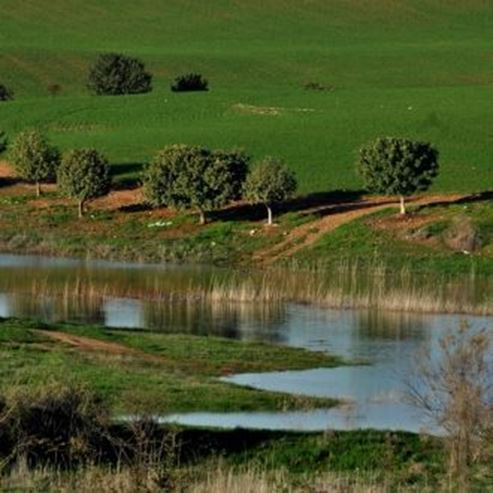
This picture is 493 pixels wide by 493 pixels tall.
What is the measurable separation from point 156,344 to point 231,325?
20.8 ft

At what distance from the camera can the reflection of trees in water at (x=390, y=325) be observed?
149 feet

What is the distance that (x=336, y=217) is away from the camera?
75.3 m

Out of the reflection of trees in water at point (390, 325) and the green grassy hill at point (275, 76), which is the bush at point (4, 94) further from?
the reflection of trees in water at point (390, 325)

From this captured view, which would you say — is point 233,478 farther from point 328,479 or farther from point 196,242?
point 196,242

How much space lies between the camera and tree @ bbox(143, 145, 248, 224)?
258ft

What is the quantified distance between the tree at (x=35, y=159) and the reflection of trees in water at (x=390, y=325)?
133ft

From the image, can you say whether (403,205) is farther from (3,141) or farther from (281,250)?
(3,141)

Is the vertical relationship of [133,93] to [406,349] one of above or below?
above

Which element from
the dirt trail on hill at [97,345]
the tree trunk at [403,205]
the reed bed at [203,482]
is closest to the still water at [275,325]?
the dirt trail on hill at [97,345]

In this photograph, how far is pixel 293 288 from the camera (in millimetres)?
56625

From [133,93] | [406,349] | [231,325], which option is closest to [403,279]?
[231,325]

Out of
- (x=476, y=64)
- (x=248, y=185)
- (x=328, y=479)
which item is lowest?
(x=328, y=479)

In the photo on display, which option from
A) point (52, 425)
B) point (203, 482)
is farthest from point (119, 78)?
point (203, 482)

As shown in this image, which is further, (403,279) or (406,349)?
(403,279)
